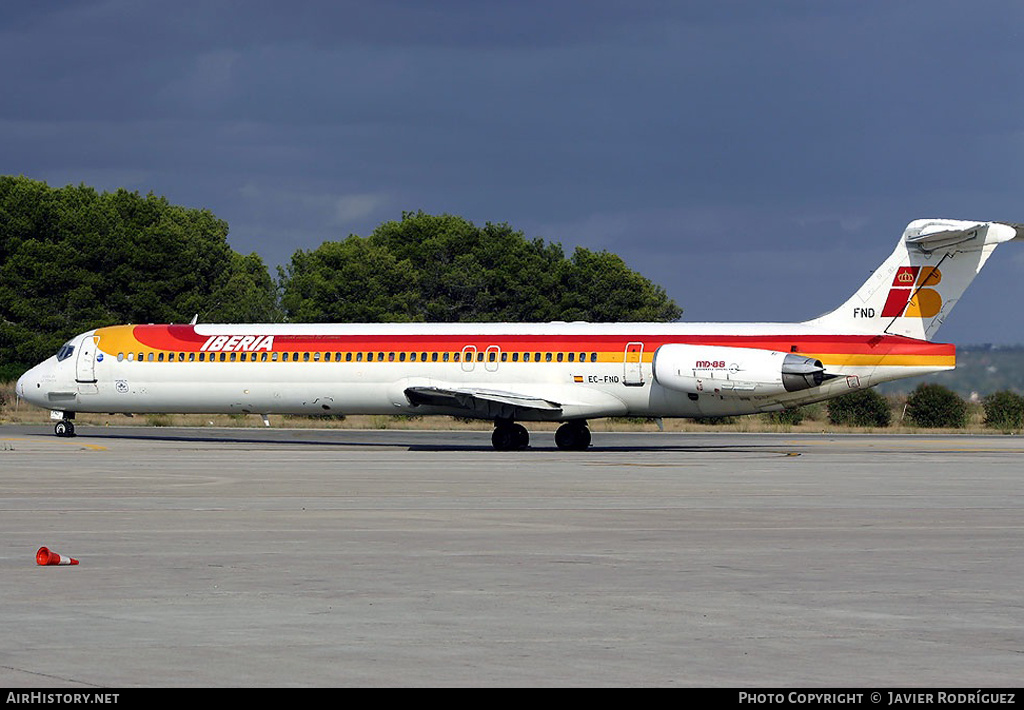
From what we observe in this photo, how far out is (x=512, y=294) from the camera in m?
101

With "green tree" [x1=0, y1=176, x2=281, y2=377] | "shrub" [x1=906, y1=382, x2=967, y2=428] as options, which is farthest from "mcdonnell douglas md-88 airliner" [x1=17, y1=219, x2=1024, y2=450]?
"green tree" [x1=0, y1=176, x2=281, y2=377]

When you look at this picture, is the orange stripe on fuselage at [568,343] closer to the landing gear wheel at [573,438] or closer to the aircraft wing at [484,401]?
the aircraft wing at [484,401]

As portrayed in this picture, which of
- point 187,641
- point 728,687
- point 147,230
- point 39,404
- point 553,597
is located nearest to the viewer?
point 728,687

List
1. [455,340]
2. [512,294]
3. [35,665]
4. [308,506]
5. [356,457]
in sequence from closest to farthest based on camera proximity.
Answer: [35,665] → [308,506] → [356,457] → [455,340] → [512,294]

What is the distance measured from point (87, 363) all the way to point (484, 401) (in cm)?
1331

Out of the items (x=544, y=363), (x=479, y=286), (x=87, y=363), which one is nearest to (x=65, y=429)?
(x=87, y=363)

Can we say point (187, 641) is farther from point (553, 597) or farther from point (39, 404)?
point (39, 404)

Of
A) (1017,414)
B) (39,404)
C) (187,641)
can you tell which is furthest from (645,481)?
(1017,414)

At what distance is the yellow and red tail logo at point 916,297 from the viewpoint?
127 feet

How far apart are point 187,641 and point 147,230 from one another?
83.3m

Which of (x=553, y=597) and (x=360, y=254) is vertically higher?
(x=360, y=254)

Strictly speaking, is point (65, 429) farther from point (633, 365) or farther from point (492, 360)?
point (633, 365)

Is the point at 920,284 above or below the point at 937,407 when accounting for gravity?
above

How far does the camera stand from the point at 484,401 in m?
40.5
